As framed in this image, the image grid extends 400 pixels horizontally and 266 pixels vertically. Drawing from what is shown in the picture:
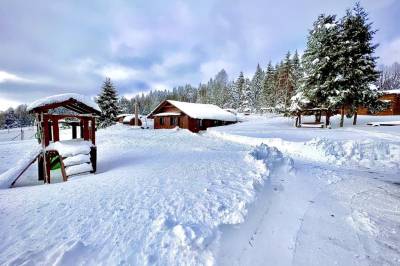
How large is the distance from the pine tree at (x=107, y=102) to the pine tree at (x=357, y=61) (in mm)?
29238

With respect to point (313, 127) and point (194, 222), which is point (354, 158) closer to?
point (194, 222)

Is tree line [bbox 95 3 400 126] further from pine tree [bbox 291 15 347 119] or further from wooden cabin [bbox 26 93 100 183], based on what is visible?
wooden cabin [bbox 26 93 100 183]

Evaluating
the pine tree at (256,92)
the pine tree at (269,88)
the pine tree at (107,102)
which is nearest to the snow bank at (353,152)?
the pine tree at (107,102)

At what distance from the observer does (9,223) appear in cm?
400

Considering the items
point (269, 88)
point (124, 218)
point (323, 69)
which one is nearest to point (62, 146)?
point (124, 218)

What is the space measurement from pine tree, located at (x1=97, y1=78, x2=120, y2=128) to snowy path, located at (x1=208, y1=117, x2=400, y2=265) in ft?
99.9

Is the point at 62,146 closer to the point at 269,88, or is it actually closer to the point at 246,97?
the point at 269,88

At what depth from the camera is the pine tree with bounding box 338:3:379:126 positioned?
1914 centimetres

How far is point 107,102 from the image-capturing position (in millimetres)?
32375

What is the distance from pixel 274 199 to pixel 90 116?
8302mm

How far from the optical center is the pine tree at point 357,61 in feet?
62.8

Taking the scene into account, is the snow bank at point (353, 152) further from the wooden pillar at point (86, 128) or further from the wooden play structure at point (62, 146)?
the wooden pillar at point (86, 128)

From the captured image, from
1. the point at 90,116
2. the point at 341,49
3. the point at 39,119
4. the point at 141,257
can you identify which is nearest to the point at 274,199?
the point at 141,257

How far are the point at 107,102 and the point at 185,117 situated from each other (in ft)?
40.0
